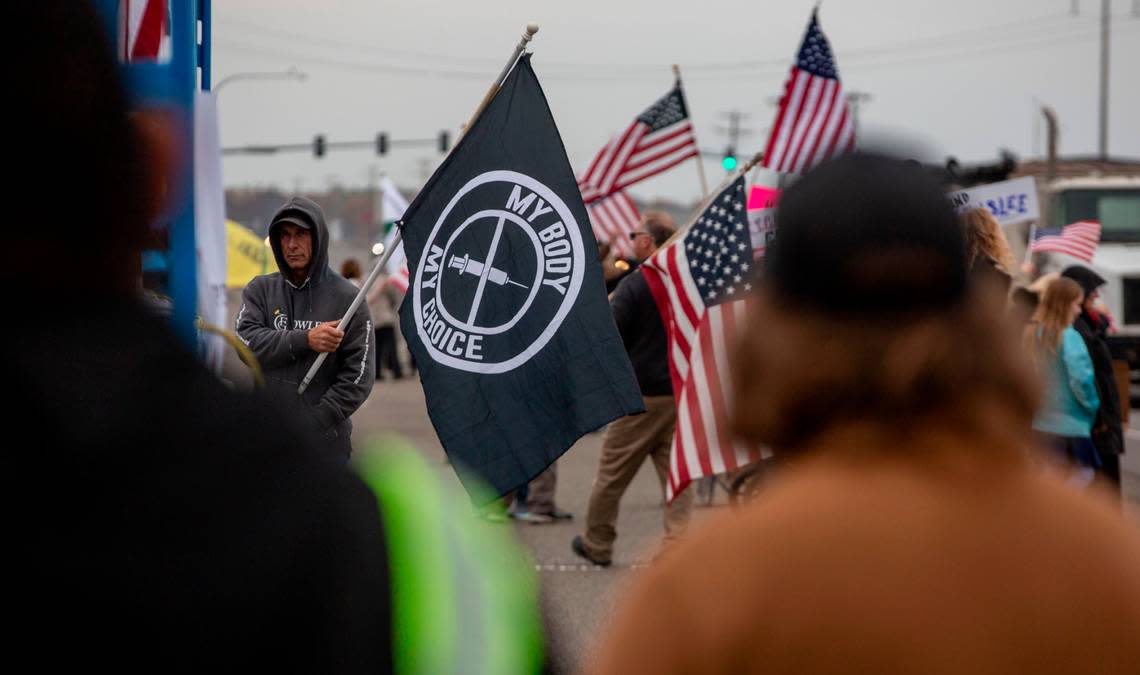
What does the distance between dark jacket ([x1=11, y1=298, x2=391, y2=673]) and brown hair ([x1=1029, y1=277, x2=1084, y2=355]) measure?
7.71 m

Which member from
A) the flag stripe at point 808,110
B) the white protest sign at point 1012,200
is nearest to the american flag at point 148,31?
the flag stripe at point 808,110

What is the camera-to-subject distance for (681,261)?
775 centimetres

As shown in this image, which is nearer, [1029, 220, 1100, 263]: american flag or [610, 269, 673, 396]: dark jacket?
[610, 269, 673, 396]: dark jacket

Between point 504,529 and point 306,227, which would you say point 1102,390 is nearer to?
point 306,227

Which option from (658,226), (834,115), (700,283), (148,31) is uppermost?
(148,31)

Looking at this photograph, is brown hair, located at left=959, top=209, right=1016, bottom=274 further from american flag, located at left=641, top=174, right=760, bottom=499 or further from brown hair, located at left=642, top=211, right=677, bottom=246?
brown hair, located at left=642, top=211, right=677, bottom=246

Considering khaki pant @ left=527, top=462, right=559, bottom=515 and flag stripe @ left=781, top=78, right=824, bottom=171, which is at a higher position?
flag stripe @ left=781, top=78, right=824, bottom=171

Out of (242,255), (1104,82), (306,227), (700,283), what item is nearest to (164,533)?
(306,227)

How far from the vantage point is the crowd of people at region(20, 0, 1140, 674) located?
1.17 m

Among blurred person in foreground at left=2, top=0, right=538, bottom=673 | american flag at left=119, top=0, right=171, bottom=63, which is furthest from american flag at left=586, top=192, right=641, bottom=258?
blurred person in foreground at left=2, top=0, right=538, bottom=673

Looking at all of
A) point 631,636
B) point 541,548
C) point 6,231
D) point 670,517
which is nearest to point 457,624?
point 631,636

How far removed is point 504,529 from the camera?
4.61ft

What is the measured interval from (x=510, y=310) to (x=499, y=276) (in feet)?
0.45

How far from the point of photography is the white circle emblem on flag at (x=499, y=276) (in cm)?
577
